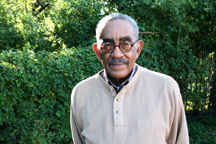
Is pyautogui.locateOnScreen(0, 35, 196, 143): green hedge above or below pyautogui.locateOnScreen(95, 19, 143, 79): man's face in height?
below

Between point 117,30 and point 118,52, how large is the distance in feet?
0.54

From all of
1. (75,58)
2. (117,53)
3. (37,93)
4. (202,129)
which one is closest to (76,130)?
(117,53)

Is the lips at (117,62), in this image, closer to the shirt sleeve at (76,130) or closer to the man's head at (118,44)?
the man's head at (118,44)

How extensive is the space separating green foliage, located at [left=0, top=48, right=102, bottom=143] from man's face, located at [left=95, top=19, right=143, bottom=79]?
7.27 ft

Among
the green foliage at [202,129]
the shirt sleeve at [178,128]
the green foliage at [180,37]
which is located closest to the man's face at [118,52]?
the shirt sleeve at [178,128]

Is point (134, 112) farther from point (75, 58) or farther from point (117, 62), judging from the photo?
point (75, 58)

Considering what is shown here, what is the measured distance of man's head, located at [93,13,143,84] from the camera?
168cm

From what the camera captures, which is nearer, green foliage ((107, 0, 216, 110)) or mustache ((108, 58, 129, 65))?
mustache ((108, 58, 129, 65))

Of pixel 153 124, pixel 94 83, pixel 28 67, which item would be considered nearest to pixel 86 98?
pixel 94 83

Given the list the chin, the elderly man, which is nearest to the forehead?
the elderly man

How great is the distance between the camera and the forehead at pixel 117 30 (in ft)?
5.49

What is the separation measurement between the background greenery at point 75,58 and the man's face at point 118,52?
2.23 meters

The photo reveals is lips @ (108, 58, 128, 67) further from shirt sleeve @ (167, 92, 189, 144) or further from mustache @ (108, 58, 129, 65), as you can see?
shirt sleeve @ (167, 92, 189, 144)

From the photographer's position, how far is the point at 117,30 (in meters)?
1.67
